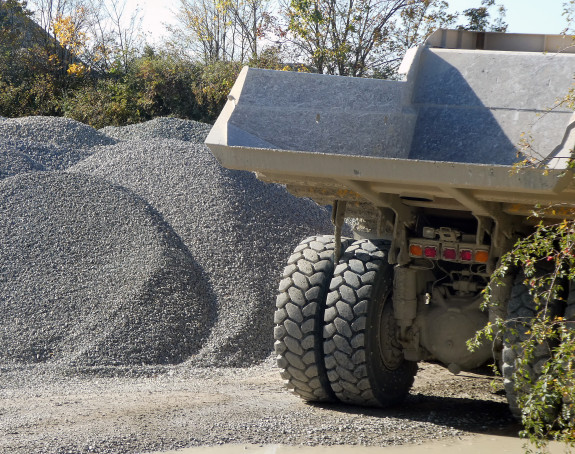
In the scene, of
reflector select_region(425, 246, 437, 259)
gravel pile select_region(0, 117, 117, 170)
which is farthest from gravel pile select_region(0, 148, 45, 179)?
reflector select_region(425, 246, 437, 259)

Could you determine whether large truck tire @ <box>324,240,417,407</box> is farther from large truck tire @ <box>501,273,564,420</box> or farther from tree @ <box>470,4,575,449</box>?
large truck tire @ <box>501,273,564,420</box>

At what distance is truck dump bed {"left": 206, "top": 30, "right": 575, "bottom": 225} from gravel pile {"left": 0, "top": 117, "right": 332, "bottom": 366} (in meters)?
3.06

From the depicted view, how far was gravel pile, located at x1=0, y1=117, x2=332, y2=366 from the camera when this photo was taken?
764cm

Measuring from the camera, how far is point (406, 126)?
5012 mm

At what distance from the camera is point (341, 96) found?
4816mm

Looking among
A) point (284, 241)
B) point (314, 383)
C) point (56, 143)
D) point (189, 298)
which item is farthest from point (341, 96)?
point (56, 143)

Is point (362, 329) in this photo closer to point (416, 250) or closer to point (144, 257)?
point (416, 250)

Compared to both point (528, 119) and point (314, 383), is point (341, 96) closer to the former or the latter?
point (528, 119)

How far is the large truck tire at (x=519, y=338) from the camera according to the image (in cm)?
447

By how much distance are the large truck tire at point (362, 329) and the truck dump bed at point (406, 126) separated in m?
0.49

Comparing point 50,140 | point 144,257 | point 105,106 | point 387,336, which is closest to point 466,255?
point 387,336

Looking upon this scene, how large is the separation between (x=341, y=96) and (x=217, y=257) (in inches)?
177

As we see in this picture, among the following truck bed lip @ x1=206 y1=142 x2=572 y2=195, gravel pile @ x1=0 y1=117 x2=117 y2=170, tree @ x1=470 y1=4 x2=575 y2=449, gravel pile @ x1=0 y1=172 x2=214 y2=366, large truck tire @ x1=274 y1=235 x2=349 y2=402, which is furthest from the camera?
gravel pile @ x1=0 y1=117 x2=117 y2=170

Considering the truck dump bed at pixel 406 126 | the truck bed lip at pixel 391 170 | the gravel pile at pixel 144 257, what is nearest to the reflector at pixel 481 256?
the truck dump bed at pixel 406 126
